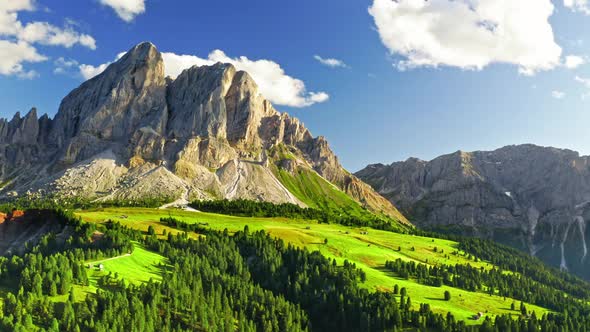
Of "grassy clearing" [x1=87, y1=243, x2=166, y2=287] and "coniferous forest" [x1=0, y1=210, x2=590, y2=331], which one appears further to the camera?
"grassy clearing" [x1=87, y1=243, x2=166, y2=287]

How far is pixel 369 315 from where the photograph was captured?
556ft

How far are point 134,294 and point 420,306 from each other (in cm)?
9844

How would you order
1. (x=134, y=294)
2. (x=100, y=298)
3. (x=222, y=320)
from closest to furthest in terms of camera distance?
(x=100, y=298)
(x=134, y=294)
(x=222, y=320)

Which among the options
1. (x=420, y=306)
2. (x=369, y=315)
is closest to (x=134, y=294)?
(x=369, y=315)

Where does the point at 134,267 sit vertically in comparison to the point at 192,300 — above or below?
above

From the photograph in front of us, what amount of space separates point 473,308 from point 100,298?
13783 cm

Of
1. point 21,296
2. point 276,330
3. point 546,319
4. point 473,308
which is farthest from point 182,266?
point 546,319

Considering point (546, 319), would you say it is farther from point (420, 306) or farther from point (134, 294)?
point (134, 294)

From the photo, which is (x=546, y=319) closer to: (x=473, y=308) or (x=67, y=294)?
(x=473, y=308)

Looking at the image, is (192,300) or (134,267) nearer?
(192,300)

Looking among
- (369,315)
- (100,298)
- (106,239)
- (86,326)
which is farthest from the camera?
(106,239)

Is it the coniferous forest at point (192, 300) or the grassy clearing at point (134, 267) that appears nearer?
the coniferous forest at point (192, 300)

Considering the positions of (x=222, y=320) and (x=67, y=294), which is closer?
(x=67, y=294)

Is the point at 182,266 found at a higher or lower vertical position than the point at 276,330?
higher
